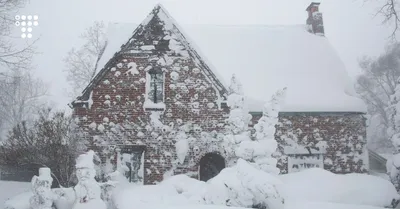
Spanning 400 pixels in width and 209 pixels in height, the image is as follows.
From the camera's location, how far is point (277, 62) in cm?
1518

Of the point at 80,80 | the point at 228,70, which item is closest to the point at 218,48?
the point at 228,70

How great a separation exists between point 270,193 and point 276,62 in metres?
9.97

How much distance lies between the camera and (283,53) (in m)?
15.7

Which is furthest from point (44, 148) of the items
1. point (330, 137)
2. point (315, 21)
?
point (315, 21)

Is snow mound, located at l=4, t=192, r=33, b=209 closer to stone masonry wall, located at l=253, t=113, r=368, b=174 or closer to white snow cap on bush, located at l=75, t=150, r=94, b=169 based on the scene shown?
white snow cap on bush, located at l=75, t=150, r=94, b=169

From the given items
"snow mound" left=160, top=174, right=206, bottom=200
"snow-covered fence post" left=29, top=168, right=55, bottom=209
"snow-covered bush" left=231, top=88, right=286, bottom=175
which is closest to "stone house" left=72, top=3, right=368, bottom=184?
"snow mound" left=160, top=174, right=206, bottom=200

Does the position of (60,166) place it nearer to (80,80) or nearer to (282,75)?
(282,75)

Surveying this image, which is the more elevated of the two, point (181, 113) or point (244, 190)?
point (181, 113)

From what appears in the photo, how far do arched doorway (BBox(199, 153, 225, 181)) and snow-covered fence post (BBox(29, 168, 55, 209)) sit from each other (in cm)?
572

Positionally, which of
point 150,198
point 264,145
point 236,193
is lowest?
point 150,198

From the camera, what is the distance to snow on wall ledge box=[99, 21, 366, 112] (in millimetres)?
13281

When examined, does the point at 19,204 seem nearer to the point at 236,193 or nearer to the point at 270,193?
the point at 236,193

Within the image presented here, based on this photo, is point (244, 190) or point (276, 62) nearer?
point (244, 190)

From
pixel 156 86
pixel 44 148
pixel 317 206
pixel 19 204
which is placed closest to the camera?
pixel 317 206
